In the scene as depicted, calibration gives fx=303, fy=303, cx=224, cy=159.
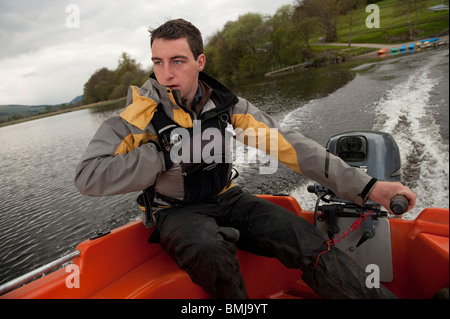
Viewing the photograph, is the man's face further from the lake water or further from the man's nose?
the lake water

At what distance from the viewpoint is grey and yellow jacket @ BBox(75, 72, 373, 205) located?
1.44 meters

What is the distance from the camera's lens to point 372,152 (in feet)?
6.81

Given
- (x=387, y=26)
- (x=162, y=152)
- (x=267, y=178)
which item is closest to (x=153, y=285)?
(x=162, y=152)

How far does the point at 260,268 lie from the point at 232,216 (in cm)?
48

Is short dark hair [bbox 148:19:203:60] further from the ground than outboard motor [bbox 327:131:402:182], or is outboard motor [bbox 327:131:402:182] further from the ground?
short dark hair [bbox 148:19:203:60]

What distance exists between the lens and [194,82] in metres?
1.86

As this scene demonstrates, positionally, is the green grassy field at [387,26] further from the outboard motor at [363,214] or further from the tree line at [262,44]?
the outboard motor at [363,214]

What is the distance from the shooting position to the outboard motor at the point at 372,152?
2.05 meters

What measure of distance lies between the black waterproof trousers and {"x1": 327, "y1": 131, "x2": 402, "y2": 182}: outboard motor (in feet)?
2.59

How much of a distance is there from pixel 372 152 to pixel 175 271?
1509mm

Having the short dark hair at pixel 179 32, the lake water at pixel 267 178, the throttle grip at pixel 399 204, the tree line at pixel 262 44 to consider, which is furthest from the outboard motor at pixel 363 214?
the tree line at pixel 262 44

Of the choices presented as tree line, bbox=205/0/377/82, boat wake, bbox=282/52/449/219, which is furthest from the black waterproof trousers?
tree line, bbox=205/0/377/82

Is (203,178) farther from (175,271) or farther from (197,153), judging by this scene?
(175,271)
